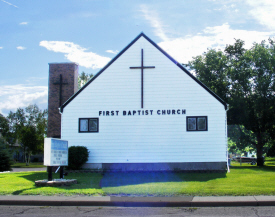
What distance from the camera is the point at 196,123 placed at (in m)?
22.5

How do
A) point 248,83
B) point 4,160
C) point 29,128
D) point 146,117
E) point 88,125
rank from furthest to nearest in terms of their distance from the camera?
point 29,128 → point 248,83 → point 4,160 → point 88,125 → point 146,117

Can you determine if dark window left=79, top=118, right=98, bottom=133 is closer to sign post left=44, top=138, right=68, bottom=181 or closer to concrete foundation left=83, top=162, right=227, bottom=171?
concrete foundation left=83, top=162, right=227, bottom=171

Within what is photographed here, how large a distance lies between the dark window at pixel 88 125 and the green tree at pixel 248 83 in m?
19.6

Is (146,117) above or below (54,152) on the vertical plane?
above

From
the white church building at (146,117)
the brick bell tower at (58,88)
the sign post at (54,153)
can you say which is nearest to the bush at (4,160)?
the brick bell tower at (58,88)

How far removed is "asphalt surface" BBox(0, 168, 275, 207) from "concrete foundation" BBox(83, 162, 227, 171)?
32.2ft

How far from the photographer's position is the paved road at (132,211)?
9.98m

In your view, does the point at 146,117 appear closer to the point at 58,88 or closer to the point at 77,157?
the point at 77,157

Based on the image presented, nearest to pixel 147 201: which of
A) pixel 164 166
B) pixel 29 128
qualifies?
pixel 164 166

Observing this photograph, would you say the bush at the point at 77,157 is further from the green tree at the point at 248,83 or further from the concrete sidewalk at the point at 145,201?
the green tree at the point at 248,83

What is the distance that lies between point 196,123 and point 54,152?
10198 mm

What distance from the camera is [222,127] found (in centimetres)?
2214

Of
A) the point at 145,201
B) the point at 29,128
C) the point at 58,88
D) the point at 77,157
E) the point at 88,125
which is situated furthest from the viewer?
the point at 29,128

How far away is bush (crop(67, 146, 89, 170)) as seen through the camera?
72.3 ft
